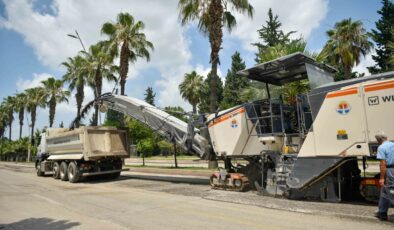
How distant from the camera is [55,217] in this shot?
7.82 meters

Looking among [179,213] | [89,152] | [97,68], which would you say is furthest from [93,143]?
[97,68]

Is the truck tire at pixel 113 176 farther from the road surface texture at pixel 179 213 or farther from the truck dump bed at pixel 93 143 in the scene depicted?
the road surface texture at pixel 179 213

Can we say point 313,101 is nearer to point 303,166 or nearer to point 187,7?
point 303,166

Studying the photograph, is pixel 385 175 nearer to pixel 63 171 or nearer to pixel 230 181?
pixel 230 181

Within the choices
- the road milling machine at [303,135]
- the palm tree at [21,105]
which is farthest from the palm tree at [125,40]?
the palm tree at [21,105]

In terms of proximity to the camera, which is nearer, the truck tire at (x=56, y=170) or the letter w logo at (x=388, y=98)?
the letter w logo at (x=388, y=98)

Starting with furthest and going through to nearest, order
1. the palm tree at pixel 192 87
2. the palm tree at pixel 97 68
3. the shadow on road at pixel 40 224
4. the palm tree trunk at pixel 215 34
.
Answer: the palm tree at pixel 192 87, the palm tree at pixel 97 68, the palm tree trunk at pixel 215 34, the shadow on road at pixel 40 224

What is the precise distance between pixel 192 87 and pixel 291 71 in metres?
39.4

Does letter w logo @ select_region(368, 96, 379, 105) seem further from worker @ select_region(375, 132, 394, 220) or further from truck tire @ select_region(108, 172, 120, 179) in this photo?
truck tire @ select_region(108, 172, 120, 179)

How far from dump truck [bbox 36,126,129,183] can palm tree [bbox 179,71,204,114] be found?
3223 centimetres

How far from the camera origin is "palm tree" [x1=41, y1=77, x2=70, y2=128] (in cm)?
4662

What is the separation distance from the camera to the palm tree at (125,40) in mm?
25000

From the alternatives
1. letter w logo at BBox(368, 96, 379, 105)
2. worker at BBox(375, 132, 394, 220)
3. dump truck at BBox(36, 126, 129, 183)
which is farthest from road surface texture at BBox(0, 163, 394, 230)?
dump truck at BBox(36, 126, 129, 183)

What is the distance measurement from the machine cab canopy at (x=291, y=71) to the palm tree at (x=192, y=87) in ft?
125
